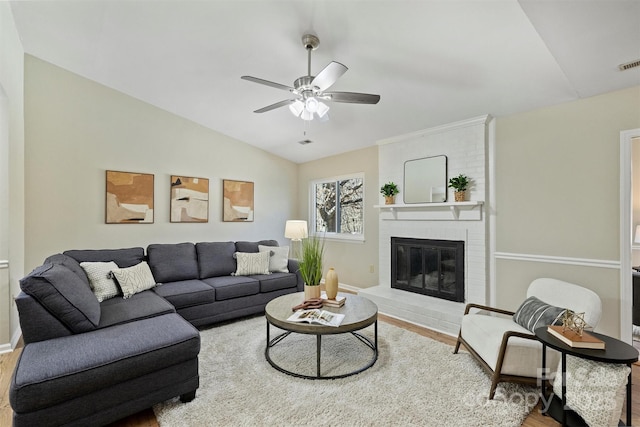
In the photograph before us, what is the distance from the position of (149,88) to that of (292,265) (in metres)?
3.05

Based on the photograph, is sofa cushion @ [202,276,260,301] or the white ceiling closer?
the white ceiling

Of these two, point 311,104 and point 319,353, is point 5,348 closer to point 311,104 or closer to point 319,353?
point 319,353

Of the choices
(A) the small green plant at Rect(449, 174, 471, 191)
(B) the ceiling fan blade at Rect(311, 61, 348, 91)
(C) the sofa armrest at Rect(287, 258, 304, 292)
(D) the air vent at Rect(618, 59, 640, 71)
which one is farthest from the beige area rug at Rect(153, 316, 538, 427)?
(D) the air vent at Rect(618, 59, 640, 71)

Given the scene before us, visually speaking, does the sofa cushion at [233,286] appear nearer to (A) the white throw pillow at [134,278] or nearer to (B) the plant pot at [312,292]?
(A) the white throw pillow at [134,278]

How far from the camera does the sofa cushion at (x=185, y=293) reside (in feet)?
10.5

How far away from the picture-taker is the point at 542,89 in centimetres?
286

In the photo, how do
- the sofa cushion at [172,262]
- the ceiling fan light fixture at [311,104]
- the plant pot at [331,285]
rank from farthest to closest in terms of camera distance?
the sofa cushion at [172,262]
the plant pot at [331,285]
the ceiling fan light fixture at [311,104]

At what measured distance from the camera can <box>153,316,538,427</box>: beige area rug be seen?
6.29ft

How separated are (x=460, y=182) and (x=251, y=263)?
2.92 metres

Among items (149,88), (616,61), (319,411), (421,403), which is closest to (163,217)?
(149,88)

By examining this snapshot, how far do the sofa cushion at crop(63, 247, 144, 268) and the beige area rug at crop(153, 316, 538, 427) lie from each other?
138 cm

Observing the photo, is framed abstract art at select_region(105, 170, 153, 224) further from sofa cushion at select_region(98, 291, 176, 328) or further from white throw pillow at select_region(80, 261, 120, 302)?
sofa cushion at select_region(98, 291, 176, 328)

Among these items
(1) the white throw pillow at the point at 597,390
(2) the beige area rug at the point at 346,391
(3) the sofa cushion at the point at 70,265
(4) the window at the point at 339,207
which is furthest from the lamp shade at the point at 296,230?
(1) the white throw pillow at the point at 597,390

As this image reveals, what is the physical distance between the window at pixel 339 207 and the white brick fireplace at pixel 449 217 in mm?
833
